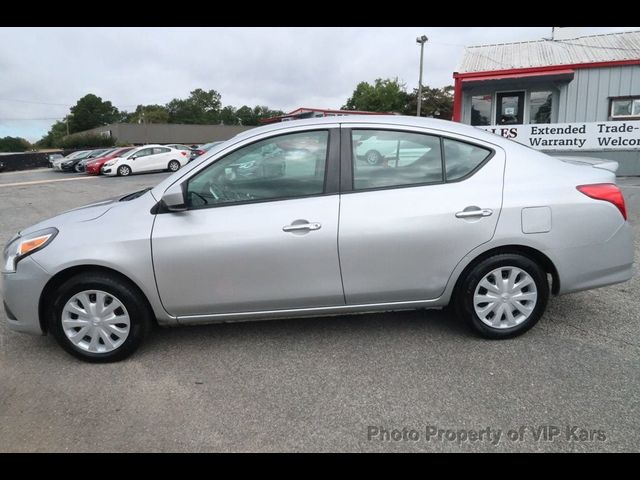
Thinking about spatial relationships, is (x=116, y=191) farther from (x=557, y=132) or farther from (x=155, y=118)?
(x=155, y=118)

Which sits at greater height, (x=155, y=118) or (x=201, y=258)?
(x=155, y=118)

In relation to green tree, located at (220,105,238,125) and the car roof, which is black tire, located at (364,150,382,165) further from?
green tree, located at (220,105,238,125)

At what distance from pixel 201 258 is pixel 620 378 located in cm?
277

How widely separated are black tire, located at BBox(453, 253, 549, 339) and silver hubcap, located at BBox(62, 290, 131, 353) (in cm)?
237

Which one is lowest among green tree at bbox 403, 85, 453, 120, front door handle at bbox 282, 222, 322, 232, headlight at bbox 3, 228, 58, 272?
headlight at bbox 3, 228, 58, 272

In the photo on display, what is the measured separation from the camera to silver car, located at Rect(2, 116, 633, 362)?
3207mm

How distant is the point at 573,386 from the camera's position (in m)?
2.87

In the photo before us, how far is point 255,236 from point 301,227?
315 millimetres

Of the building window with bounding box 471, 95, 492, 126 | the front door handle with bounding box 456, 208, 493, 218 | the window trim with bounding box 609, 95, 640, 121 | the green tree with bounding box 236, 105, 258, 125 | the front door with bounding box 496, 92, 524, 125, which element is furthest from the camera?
the green tree with bounding box 236, 105, 258, 125

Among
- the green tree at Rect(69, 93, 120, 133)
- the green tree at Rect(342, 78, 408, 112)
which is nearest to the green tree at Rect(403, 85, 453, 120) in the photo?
the green tree at Rect(342, 78, 408, 112)

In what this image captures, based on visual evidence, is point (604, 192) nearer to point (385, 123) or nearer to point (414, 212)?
point (414, 212)

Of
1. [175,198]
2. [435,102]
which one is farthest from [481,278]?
[435,102]

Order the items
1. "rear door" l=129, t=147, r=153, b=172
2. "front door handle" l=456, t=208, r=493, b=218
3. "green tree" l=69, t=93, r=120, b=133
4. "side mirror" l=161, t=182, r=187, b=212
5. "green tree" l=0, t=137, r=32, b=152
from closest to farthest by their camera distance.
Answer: "side mirror" l=161, t=182, r=187, b=212, "front door handle" l=456, t=208, r=493, b=218, "rear door" l=129, t=147, r=153, b=172, "green tree" l=0, t=137, r=32, b=152, "green tree" l=69, t=93, r=120, b=133
